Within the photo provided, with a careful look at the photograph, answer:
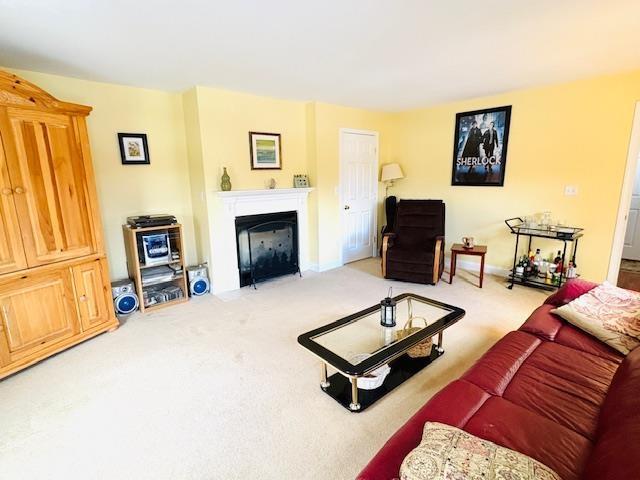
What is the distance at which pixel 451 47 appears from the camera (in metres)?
2.45

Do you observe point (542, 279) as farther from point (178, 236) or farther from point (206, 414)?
point (178, 236)

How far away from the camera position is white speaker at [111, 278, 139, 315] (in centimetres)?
316

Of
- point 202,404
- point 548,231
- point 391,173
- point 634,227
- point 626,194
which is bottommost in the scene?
point 202,404

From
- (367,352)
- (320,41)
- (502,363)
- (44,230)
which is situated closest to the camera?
(502,363)

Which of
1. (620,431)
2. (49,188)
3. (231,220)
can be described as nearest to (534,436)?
(620,431)

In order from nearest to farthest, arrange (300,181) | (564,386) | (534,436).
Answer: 1. (534,436)
2. (564,386)
3. (300,181)

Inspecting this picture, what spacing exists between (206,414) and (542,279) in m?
3.87

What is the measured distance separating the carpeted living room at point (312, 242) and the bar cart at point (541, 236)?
0.10ft

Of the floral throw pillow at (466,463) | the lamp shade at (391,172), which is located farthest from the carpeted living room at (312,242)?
the lamp shade at (391,172)

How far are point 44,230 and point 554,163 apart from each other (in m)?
5.02

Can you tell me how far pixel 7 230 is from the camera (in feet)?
7.23

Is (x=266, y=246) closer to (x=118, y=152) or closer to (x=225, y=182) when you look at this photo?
(x=225, y=182)

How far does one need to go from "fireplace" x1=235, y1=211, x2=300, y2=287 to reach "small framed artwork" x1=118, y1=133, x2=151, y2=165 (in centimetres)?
119

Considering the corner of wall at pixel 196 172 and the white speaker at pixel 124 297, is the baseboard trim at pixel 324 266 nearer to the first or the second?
the corner of wall at pixel 196 172
